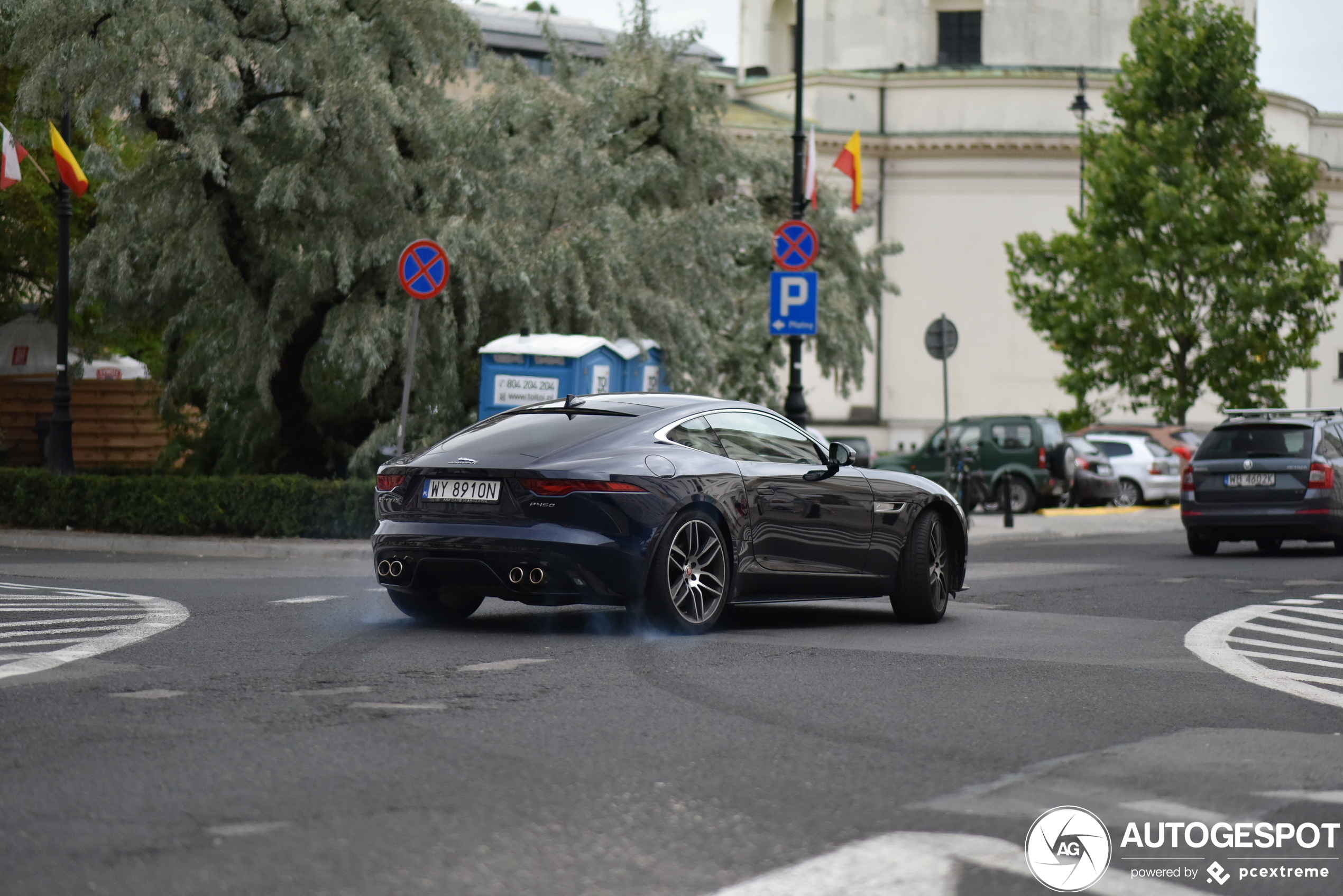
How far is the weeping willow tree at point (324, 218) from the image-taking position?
19.8 meters

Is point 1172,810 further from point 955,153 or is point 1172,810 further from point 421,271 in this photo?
point 955,153

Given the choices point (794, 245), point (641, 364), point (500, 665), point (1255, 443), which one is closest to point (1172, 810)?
point (500, 665)

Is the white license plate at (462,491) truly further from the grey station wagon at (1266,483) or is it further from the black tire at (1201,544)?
the black tire at (1201,544)

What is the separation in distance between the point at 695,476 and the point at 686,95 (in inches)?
744

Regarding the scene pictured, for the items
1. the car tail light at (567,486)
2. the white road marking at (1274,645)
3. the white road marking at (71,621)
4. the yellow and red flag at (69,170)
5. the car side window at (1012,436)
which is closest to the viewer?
the white road marking at (1274,645)

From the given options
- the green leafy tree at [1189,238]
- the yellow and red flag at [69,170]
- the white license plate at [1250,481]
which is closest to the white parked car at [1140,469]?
the green leafy tree at [1189,238]

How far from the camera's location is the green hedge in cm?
1980

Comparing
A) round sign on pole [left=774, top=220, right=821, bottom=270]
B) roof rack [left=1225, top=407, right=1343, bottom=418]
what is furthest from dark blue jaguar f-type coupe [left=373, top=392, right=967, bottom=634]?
round sign on pole [left=774, top=220, right=821, bottom=270]

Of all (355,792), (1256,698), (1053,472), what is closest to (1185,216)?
(1053,472)

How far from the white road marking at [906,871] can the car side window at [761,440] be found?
229 inches

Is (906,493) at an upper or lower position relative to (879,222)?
lower

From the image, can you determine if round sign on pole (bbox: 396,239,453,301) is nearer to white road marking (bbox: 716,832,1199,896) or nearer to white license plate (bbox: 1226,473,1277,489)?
white license plate (bbox: 1226,473,1277,489)

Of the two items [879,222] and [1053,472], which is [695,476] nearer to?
[1053,472]

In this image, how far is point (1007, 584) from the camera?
616 inches
